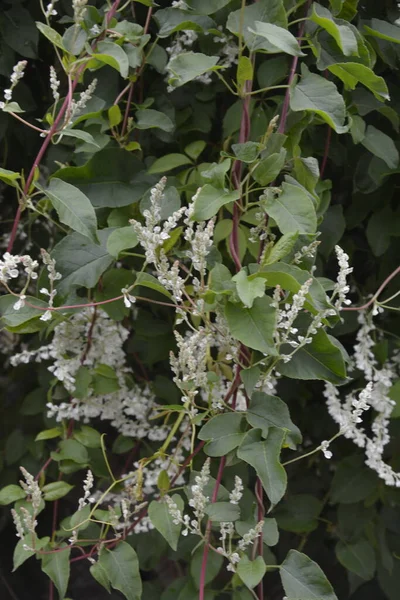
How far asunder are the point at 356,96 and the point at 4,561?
1342 millimetres

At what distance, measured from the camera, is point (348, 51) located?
0.86m

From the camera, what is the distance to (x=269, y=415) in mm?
855

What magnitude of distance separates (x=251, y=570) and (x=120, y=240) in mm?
428

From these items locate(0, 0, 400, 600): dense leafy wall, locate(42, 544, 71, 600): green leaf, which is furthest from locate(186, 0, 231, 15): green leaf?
locate(42, 544, 71, 600): green leaf

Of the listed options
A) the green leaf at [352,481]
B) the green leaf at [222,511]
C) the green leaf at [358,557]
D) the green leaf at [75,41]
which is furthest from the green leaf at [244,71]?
the green leaf at [358,557]

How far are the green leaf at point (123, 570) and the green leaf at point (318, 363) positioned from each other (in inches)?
13.2

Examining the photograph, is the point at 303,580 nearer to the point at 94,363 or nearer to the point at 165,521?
the point at 165,521

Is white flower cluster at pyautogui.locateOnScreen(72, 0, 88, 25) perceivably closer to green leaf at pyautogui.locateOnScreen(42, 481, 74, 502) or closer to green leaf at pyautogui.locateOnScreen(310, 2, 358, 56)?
green leaf at pyautogui.locateOnScreen(310, 2, 358, 56)

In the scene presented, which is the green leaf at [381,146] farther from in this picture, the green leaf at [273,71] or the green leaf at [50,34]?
the green leaf at [50,34]

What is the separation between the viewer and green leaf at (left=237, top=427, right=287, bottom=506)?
30.6 inches

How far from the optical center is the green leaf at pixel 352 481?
4.42ft

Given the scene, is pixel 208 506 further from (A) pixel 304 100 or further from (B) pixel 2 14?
(B) pixel 2 14

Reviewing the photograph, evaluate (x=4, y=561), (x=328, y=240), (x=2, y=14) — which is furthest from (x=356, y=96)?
(x=4, y=561)

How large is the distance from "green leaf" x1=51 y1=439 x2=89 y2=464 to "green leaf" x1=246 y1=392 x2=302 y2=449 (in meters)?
0.37
